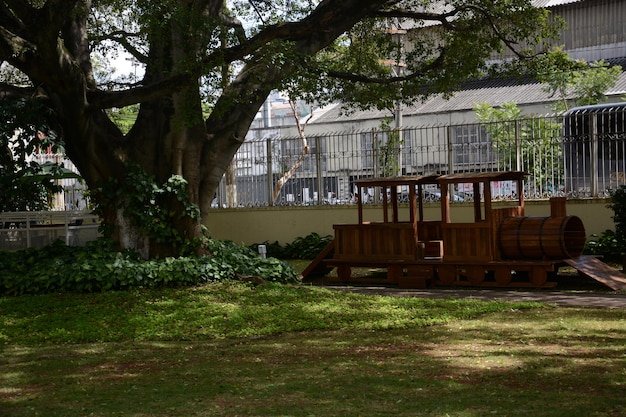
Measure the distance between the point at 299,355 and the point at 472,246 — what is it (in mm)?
7369

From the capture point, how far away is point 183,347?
36.8 ft

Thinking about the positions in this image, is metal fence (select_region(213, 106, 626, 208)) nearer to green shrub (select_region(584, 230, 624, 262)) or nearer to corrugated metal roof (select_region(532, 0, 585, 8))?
green shrub (select_region(584, 230, 624, 262))

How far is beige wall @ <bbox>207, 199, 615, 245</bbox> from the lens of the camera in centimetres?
1992

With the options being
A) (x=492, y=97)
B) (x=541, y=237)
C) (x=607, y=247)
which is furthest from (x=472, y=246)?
(x=492, y=97)

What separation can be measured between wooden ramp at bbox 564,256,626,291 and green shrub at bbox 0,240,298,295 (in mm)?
5096

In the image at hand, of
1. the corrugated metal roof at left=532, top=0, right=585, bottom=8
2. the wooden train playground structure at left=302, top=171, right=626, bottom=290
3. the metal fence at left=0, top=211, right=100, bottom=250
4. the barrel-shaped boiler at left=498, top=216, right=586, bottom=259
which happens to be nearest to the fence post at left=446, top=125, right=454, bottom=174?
the wooden train playground structure at left=302, top=171, right=626, bottom=290

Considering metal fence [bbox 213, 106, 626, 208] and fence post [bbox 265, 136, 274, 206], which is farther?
fence post [bbox 265, 136, 274, 206]

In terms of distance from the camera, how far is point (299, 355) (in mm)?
10273

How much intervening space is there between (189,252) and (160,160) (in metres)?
1.77

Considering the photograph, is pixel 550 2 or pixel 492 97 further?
pixel 550 2

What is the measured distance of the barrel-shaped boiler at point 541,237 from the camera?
16141mm

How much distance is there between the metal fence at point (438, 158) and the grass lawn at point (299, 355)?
635 centimetres

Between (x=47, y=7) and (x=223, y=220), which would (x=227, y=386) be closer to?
(x=47, y=7)

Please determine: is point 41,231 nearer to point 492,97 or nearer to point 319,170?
point 319,170
